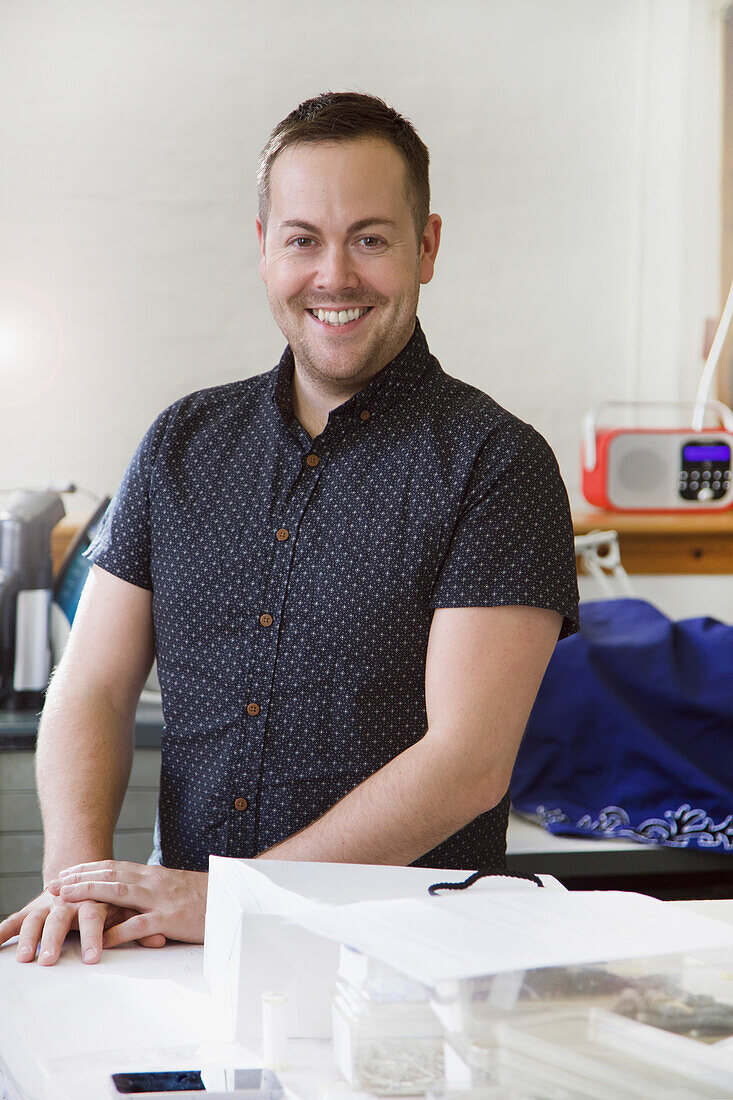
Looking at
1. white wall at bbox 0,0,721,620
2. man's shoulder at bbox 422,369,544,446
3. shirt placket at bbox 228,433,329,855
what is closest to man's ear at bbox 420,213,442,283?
man's shoulder at bbox 422,369,544,446

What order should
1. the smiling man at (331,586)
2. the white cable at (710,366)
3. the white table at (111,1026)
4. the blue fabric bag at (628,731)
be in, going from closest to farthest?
the white table at (111,1026) < the smiling man at (331,586) < the blue fabric bag at (628,731) < the white cable at (710,366)

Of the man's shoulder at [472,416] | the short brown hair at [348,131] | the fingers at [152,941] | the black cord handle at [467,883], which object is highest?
the short brown hair at [348,131]

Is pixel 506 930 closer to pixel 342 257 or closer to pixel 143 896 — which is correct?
pixel 143 896

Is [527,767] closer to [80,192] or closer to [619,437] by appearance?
[619,437]

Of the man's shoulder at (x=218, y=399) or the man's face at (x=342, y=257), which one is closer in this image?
the man's face at (x=342, y=257)

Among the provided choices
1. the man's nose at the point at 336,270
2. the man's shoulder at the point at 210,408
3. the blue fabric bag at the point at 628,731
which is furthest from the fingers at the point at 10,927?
the blue fabric bag at the point at 628,731

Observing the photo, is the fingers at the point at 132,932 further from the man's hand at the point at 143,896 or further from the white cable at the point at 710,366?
the white cable at the point at 710,366

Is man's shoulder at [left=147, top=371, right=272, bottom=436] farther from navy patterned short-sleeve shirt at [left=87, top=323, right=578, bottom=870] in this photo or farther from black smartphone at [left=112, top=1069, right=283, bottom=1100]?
black smartphone at [left=112, top=1069, right=283, bottom=1100]

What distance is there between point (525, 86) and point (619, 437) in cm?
74

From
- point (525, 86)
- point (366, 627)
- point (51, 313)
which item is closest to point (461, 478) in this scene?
point (366, 627)

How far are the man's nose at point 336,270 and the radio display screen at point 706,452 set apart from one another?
1283mm

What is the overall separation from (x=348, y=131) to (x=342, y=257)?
0.12 m

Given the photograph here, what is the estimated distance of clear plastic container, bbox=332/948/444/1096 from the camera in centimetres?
52

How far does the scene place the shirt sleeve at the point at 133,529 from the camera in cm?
112
